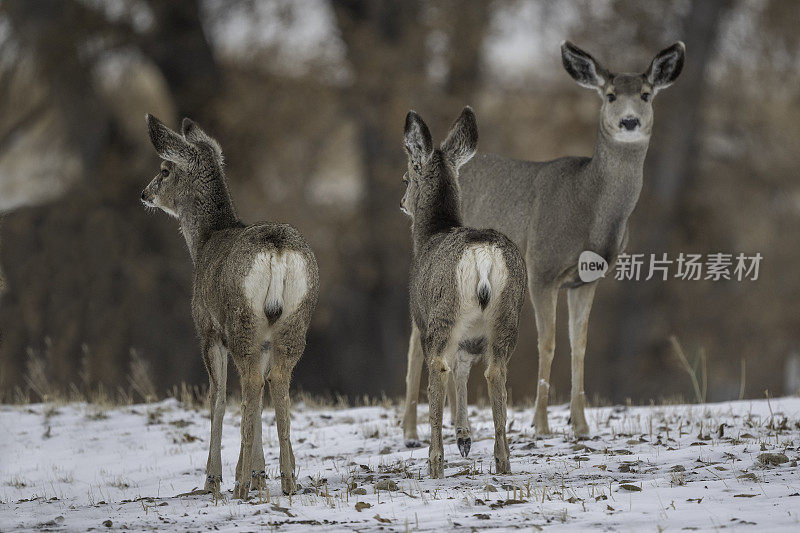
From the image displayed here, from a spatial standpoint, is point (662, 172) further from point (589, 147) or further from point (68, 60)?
point (68, 60)

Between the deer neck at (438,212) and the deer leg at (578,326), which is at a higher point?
the deer neck at (438,212)

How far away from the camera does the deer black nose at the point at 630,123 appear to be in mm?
10242

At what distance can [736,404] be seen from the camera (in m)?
12.0

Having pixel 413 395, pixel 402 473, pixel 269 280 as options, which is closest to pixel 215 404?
pixel 269 280

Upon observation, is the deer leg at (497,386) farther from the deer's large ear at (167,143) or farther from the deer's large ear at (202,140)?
the deer's large ear at (167,143)

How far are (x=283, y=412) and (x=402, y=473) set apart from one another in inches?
53.7

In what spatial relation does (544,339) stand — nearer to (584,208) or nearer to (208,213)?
(584,208)

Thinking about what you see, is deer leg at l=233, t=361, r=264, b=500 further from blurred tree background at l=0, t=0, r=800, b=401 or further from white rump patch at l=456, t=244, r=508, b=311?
blurred tree background at l=0, t=0, r=800, b=401

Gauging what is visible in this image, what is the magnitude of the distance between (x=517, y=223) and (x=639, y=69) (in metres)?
10.7

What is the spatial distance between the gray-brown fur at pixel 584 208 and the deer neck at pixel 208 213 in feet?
10.1

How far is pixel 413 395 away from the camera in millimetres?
10500

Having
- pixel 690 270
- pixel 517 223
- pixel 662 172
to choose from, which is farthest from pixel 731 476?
pixel 690 270

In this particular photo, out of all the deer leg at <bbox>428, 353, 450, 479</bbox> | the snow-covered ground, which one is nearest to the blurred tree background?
the snow-covered ground

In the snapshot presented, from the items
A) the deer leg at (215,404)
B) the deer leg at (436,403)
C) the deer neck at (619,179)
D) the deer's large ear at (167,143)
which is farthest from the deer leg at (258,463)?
the deer neck at (619,179)
